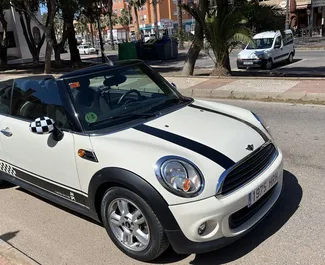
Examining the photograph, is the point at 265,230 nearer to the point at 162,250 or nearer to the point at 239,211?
the point at 239,211

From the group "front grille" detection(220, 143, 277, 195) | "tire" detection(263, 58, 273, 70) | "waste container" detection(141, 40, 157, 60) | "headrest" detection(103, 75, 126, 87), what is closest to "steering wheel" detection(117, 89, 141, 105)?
"headrest" detection(103, 75, 126, 87)

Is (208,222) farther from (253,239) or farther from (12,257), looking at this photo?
(12,257)

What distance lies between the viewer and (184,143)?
3023 mm

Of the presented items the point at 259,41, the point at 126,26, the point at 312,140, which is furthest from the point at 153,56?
the point at 126,26

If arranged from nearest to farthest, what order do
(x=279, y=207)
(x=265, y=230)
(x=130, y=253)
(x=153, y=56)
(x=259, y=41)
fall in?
(x=130, y=253) < (x=265, y=230) < (x=279, y=207) < (x=259, y=41) < (x=153, y=56)

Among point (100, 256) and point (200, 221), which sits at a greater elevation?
point (200, 221)

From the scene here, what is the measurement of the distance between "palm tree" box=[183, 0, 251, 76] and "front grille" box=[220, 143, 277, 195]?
32.8 feet

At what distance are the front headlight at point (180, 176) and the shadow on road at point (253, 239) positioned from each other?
698 mm

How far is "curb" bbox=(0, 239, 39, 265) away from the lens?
3.05m

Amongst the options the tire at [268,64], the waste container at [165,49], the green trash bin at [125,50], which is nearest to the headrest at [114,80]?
the tire at [268,64]

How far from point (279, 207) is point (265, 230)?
1.49 feet

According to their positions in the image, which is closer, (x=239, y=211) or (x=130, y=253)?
(x=239, y=211)

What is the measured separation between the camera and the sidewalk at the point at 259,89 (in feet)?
29.9

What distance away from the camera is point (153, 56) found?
95.6 ft
